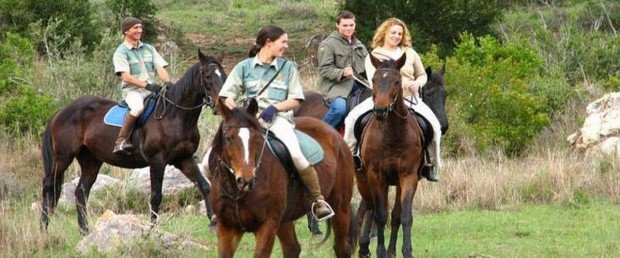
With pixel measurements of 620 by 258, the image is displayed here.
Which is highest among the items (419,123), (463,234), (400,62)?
(400,62)

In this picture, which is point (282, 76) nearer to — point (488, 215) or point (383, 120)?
point (383, 120)

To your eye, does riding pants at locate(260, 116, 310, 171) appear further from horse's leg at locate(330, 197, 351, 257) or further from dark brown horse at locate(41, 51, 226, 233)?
dark brown horse at locate(41, 51, 226, 233)

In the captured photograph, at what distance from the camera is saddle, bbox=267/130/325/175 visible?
9.52 meters

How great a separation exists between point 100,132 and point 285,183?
5512 millimetres

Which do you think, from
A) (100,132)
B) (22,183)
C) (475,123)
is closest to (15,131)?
(22,183)

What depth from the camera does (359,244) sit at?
12.0 metres

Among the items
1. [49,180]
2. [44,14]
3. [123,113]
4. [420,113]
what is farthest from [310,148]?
[44,14]

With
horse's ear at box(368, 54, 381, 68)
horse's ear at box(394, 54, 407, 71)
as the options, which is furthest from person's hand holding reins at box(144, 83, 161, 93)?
horse's ear at box(394, 54, 407, 71)

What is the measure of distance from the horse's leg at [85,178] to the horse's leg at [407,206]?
3832 mm

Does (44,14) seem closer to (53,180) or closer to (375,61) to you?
(53,180)

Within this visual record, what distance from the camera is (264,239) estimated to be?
9109 millimetres

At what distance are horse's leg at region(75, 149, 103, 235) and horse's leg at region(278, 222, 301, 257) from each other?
4263 mm

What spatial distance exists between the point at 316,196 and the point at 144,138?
4810 mm

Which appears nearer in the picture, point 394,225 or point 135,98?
point 394,225
